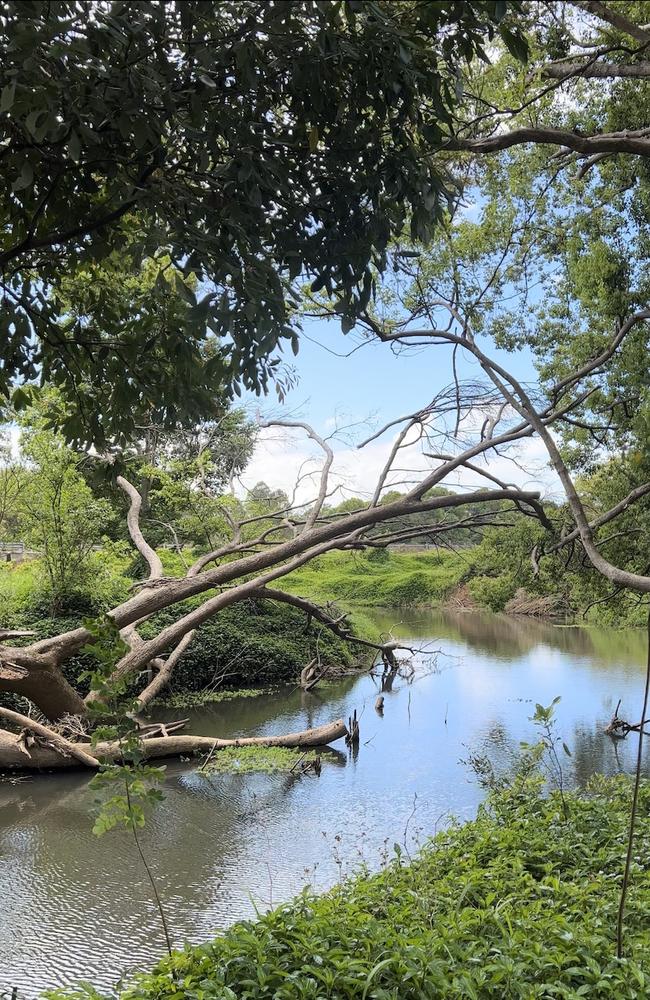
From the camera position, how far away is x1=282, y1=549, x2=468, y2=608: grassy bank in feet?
89.2

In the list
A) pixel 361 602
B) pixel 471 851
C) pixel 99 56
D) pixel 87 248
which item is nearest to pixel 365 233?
pixel 99 56

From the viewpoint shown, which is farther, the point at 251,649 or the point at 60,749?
the point at 251,649

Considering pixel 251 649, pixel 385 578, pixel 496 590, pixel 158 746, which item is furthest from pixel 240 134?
pixel 385 578

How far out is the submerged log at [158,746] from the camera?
805cm

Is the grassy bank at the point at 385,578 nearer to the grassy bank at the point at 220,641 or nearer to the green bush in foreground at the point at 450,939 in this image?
the grassy bank at the point at 220,641

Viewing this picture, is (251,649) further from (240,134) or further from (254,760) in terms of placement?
(240,134)

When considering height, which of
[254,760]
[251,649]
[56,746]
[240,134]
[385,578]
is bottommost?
[254,760]

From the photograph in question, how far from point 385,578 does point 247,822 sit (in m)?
22.2

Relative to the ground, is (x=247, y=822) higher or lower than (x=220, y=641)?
lower

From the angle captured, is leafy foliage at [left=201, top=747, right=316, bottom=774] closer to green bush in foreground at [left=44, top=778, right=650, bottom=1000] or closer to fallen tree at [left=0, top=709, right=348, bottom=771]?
fallen tree at [left=0, top=709, right=348, bottom=771]

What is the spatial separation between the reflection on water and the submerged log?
18cm

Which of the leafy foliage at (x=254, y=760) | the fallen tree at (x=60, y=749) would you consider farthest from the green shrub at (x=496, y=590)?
the fallen tree at (x=60, y=749)

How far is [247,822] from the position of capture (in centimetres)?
690

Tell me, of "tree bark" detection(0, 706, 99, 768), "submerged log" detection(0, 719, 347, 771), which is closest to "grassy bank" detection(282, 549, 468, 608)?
"submerged log" detection(0, 719, 347, 771)
